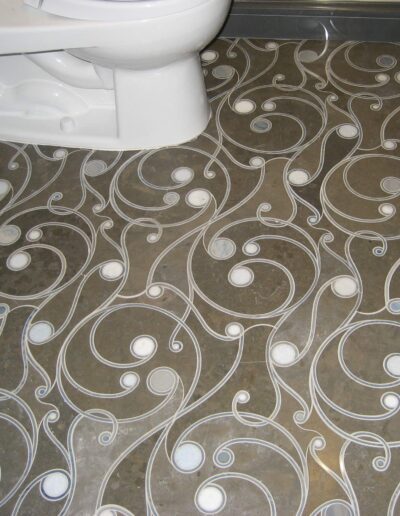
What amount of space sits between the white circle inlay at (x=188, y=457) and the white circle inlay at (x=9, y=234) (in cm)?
60

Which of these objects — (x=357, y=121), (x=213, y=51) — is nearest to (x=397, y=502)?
(x=357, y=121)

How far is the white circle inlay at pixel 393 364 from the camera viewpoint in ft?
3.48

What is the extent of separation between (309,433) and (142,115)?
2.56ft

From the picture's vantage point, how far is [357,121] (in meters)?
1.43

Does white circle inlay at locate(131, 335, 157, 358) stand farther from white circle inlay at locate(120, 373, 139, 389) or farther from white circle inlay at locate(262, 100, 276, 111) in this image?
white circle inlay at locate(262, 100, 276, 111)

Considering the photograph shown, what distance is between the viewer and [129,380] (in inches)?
42.7

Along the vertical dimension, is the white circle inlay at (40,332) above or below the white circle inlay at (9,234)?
below

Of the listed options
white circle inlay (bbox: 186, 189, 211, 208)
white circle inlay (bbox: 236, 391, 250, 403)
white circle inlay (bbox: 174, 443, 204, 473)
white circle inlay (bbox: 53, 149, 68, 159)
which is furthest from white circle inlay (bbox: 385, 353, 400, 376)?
white circle inlay (bbox: 53, 149, 68, 159)

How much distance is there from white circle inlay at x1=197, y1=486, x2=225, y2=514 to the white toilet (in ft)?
2.63

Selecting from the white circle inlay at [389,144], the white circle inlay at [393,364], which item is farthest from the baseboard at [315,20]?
the white circle inlay at [393,364]

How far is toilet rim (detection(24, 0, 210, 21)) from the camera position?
1.06m

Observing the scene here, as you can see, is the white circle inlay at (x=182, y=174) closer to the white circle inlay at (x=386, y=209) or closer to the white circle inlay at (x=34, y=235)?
the white circle inlay at (x=34, y=235)

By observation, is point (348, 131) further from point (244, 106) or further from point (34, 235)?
point (34, 235)

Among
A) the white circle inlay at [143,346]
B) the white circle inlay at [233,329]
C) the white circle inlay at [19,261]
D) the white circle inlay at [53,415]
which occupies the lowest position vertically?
the white circle inlay at [53,415]
